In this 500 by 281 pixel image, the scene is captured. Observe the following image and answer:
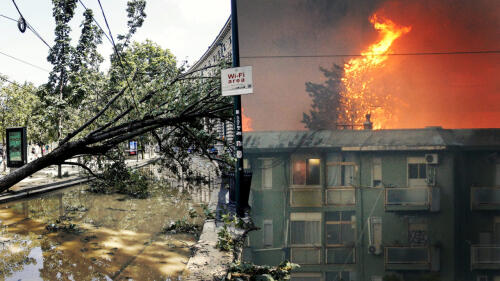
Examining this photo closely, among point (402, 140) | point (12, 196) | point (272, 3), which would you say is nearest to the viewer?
point (272, 3)

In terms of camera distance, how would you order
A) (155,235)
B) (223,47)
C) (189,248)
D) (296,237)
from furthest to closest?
(223,47) < (296,237) < (155,235) < (189,248)

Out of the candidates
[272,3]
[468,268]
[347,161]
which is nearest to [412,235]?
[468,268]

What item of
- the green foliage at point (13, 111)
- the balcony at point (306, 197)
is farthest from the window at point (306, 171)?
the green foliage at point (13, 111)

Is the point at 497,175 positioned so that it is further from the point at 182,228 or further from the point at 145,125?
the point at 145,125

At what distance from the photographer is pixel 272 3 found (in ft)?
32.0

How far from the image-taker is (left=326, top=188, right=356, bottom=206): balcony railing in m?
8.97

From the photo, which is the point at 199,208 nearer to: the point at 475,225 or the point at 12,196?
the point at 12,196

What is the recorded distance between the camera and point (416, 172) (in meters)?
9.61

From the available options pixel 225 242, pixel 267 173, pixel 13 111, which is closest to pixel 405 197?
pixel 267 173

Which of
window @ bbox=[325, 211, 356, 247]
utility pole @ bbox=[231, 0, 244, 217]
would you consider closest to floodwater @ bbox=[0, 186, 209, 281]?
utility pole @ bbox=[231, 0, 244, 217]

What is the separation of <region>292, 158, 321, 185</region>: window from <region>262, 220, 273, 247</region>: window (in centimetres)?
254

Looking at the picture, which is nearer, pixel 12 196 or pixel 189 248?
pixel 189 248

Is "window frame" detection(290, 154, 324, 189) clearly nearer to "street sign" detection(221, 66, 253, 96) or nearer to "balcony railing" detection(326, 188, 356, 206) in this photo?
"balcony railing" detection(326, 188, 356, 206)

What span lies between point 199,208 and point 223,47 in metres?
34.2
